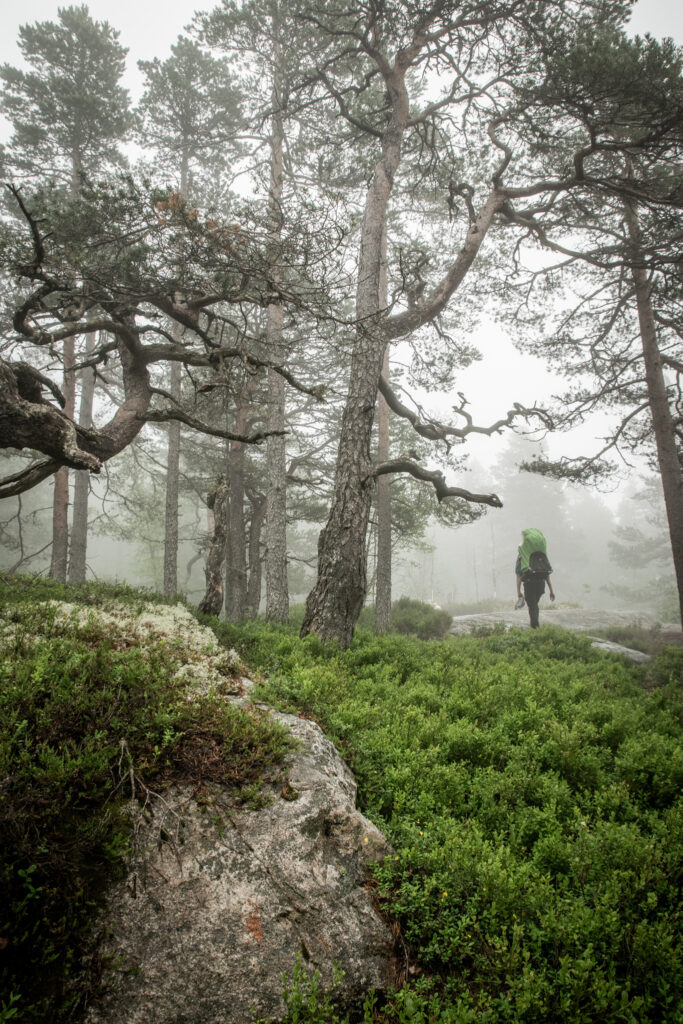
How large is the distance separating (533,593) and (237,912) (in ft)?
36.4

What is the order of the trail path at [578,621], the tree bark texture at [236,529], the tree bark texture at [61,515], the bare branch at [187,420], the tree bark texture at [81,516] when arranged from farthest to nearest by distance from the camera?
the trail path at [578,621] → the tree bark texture at [81,516] → the tree bark texture at [236,529] → the tree bark texture at [61,515] → the bare branch at [187,420]

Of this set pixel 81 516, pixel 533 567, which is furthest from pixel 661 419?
pixel 81 516

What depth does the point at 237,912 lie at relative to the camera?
282 centimetres

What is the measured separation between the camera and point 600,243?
37.3 ft

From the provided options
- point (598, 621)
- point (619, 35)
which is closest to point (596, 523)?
point (598, 621)

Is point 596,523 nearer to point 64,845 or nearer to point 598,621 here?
point 598,621

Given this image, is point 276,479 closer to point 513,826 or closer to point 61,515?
point 61,515

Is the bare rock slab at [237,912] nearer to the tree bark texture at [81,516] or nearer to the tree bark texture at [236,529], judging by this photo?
the tree bark texture at [236,529]

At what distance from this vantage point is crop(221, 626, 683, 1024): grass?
262cm

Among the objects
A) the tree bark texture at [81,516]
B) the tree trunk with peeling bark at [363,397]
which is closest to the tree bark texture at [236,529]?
the tree bark texture at [81,516]

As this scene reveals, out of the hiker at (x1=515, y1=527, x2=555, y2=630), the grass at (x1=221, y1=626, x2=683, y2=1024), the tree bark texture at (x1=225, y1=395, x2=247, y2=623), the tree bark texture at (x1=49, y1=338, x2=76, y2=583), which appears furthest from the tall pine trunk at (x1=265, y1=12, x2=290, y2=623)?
the hiker at (x1=515, y1=527, x2=555, y2=630)

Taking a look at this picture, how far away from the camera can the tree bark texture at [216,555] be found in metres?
7.84

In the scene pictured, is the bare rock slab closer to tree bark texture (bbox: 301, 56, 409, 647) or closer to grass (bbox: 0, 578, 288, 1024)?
grass (bbox: 0, 578, 288, 1024)

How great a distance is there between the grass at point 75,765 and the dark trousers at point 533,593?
1000 centimetres
